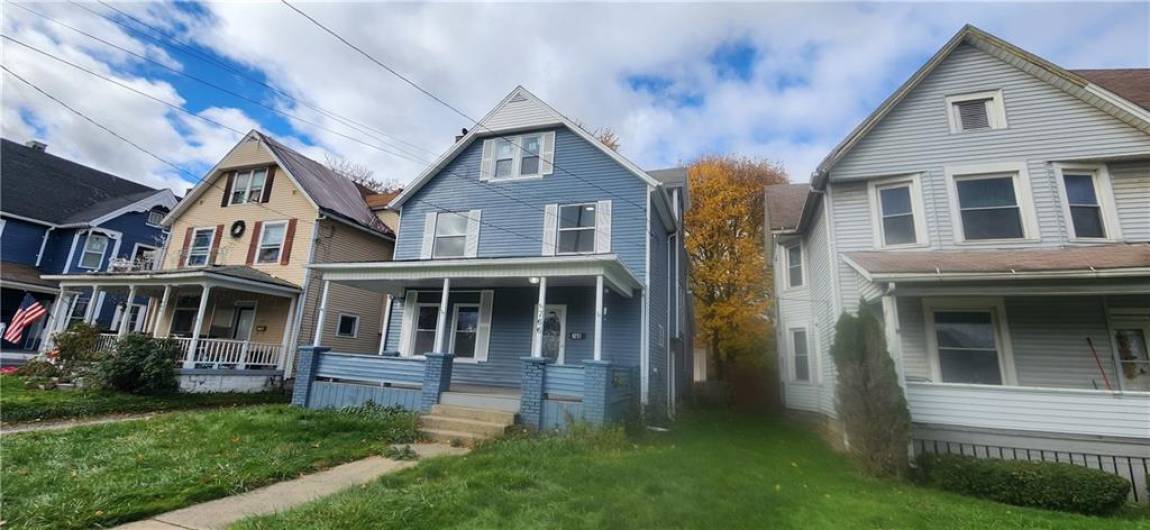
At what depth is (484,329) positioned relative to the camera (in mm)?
12375

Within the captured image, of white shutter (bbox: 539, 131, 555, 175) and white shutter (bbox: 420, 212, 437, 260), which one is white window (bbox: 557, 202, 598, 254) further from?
white shutter (bbox: 420, 212, 437, 260)

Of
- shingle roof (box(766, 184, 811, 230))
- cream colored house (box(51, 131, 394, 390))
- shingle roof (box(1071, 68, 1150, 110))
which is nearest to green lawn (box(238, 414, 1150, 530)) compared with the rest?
shingle roof (box(766, 184, 811, 230))

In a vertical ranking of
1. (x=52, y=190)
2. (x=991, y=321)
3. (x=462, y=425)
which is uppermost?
(x=52, y=190)

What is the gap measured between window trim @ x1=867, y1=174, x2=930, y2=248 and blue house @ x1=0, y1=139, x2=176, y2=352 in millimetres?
24934

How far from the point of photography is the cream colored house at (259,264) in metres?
15.0

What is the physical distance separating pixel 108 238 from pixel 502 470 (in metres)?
25.2

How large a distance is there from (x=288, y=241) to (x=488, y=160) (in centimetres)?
829

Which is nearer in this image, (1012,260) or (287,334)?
(1012,260)

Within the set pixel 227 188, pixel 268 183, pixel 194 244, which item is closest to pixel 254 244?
pixel 268 183

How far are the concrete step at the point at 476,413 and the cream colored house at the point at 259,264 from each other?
26.8ft

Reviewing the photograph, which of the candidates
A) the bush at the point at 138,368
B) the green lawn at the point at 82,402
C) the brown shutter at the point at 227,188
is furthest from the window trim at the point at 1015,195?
the brown shutter at the point at 227,188

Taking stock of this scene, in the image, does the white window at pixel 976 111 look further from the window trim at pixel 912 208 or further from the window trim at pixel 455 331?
the window trim at pixel 455 331

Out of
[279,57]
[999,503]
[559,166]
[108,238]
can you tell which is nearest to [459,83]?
[279,57]

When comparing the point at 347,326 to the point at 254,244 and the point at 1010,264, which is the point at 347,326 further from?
the point at 1010,264
